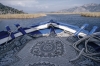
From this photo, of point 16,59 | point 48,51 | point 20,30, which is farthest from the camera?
point 20,30

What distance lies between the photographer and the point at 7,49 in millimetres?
4844

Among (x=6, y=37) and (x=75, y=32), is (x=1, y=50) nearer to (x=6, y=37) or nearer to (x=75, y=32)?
(x=6, y=37)

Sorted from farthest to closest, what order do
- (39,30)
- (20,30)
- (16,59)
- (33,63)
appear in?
(39,30) < (20,30) < (16,59) < (33,63)

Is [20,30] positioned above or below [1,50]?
above

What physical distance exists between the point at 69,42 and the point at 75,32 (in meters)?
0.97

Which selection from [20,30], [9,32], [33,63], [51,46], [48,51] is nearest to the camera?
[33,63]

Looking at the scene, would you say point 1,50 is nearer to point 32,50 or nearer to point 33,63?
point 32,50

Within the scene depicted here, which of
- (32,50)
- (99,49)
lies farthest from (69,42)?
(32,50)

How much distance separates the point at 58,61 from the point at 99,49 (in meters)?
2.07

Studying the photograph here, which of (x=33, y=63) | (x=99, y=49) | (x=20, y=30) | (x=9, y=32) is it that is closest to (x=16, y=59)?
(x=33, y=63)

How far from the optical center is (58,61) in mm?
3875

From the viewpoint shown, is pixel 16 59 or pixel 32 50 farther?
pixel 32 50

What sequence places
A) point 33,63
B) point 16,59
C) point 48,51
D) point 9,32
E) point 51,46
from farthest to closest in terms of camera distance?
point 9,32, point 51,46, point 48,51, point 16,59, point 33,63

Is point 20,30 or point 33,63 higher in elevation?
point 20,30
